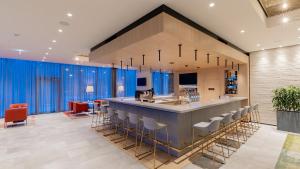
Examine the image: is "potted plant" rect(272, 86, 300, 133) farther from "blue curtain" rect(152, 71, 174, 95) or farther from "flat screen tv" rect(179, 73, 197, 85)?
"blue curtain" rect(152, 71, 174, 95)

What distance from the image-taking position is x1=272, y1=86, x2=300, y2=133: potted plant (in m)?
5.23

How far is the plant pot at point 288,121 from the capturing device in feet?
17.2

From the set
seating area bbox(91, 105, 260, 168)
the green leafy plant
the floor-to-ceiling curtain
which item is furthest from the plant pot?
the floor-to-ceiling curtain

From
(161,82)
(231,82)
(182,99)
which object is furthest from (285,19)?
(161,82)

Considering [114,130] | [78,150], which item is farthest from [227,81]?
[78,150]

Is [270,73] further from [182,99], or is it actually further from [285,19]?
[182,99]

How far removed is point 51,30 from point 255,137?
6867 millimetres

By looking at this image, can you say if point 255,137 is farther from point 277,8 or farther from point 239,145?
point 277,8

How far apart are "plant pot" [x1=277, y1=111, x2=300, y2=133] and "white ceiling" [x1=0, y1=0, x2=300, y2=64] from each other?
2.64m

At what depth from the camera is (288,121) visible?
539cm

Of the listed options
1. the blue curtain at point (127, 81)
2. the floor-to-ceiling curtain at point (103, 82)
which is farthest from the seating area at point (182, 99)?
the blue curtain at point (127, 81)

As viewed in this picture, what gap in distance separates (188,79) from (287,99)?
4927mm

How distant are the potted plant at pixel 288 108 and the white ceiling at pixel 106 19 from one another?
1.84 meters

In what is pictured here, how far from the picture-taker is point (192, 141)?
3631mm
